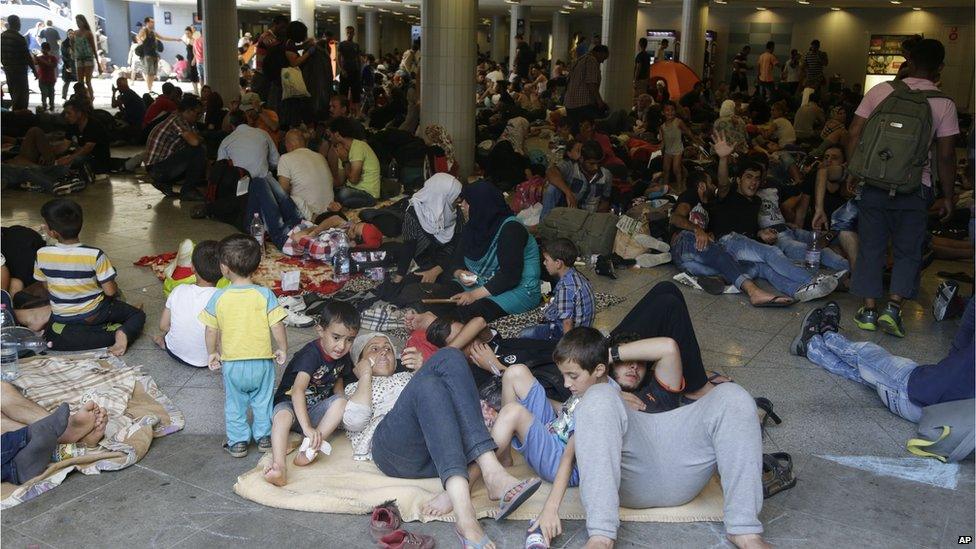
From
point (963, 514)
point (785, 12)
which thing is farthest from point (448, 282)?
point (785, 12)

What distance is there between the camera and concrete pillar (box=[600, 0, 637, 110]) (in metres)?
19.2

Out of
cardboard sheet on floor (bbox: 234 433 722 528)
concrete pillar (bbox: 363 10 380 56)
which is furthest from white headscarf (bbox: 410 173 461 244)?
concrete pillar (bbox: 363 10 380 56)

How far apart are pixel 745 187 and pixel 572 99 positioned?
7.02 meters

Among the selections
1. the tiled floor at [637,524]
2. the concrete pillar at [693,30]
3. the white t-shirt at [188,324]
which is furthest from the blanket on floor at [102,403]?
the concrete pillar at [693,30]

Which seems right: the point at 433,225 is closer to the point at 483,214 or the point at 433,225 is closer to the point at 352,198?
the point at 483,214

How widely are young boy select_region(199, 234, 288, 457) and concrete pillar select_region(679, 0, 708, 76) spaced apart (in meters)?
22.5

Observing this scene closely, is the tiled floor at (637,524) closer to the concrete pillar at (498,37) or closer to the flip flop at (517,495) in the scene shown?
the flip flop at (517,495)

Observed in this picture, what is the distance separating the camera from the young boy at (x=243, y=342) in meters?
4.29

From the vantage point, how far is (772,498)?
405cm

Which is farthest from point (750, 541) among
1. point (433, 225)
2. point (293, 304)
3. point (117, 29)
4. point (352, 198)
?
point (117, 29)

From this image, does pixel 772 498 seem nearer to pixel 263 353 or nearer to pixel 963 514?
pixel 963 514

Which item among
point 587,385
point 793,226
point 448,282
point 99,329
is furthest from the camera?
point 793,226

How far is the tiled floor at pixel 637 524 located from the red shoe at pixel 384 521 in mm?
78

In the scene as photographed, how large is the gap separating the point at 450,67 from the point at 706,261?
5.90 meters
